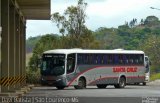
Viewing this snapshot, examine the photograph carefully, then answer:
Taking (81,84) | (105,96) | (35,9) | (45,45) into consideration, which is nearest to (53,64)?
(81,84)

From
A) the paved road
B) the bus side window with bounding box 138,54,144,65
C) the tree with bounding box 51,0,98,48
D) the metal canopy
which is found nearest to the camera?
the paved road

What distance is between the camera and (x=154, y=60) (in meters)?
108

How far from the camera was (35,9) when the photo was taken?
140 feet

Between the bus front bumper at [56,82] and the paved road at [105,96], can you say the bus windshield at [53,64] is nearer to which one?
the bus front bumper at [56,82]

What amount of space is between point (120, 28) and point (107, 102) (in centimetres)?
11658

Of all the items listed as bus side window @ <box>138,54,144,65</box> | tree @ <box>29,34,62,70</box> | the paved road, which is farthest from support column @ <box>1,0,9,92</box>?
tree @ <box>29,34,62,70</box>

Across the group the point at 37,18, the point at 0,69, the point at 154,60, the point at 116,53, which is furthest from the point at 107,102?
the point at 154,60

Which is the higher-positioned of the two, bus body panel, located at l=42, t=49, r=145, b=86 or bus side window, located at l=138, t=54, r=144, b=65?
bus side window, located at l=138, t=54, r=144, b=65

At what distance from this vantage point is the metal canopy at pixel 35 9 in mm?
38859

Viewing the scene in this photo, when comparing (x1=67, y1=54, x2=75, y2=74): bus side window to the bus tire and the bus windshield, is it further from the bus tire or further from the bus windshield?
the bus tire

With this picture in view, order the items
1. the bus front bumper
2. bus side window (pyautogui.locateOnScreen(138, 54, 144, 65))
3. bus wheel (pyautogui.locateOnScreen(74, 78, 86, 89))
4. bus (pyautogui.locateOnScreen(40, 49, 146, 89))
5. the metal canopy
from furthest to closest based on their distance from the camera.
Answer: bus side window (pyautogui.locateOnScreen(138, 54, 144, 65)) < bus wheel (pyautogui.locateOnScreen(74, 78, 86, 89)) < bus (pyautogui.locateOnScreen(40, 49, 146, 89)) < the bus front bumper < the metal canopy

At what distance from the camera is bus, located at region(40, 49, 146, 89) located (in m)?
42.6

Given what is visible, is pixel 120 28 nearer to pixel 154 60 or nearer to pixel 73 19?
pixel 154 60

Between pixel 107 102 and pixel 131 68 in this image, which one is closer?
pixel 107 102
